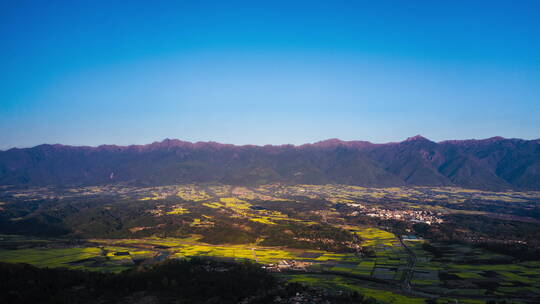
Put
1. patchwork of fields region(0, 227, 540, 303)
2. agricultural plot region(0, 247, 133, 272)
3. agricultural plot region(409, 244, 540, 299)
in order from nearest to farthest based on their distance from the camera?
agricultural plot region(409, 244, 540, 299) < patchwork of fields region(0, 227, 540, 303) < agricultural plot region(0, 247, 133, 272)

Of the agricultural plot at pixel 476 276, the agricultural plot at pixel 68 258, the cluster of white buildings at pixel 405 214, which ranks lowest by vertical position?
the agricultural plot at pixel 68 258

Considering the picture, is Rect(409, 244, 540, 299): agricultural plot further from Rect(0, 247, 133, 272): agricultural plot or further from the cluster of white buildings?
Rect(0, 247, 133, 272): agricultural plot

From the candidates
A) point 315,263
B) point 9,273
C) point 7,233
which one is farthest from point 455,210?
point 7,233

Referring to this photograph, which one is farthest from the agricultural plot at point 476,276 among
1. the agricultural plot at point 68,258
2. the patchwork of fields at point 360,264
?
the agricultural plot at point 68,258

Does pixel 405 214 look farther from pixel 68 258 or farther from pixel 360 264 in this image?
pixel 68 258

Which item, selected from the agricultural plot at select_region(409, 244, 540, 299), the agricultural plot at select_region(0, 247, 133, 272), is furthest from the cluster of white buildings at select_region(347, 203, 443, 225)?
the agricultural plot at select_region(0, 247, 133, 272)

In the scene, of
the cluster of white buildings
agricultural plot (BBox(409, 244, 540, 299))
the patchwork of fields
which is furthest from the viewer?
the cluster of white buildings

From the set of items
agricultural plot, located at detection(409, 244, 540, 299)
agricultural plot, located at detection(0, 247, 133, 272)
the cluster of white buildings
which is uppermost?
the cluster of white buildings

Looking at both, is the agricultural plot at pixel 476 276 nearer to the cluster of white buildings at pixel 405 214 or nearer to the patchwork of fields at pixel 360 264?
the patchwork of fields at pixel 360 264

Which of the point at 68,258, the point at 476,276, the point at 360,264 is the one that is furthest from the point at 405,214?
the point at 68,258

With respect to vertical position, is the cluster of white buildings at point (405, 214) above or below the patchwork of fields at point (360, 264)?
above

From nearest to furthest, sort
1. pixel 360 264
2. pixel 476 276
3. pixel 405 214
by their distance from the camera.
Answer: pixel 476 276 < pixel 360 264 < pixel 405 214
